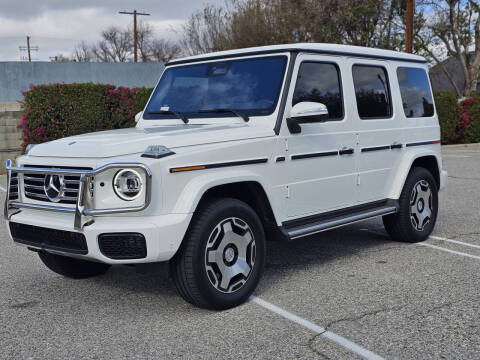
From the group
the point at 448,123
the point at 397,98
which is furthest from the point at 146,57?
the point at 397,98

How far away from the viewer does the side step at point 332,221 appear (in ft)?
16.0

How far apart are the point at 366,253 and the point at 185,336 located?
9.09 ft

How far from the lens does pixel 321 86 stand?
5305mm

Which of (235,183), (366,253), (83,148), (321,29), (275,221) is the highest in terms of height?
(321,29)

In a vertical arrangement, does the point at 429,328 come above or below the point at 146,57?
below

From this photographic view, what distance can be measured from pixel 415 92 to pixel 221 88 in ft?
8.34

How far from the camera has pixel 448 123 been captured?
21.8 m

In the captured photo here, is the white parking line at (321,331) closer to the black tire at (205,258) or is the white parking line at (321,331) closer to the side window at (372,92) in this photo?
the black tire at (205,258)

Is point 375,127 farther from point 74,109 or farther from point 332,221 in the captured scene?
point 74,109

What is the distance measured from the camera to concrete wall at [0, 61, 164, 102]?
24531 mm

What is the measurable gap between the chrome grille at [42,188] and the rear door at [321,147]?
1.74 metres

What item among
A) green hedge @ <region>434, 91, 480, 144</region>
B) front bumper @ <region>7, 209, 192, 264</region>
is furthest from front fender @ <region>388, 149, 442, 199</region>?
green hedge @ <region>434, 91, 480, 144</region>

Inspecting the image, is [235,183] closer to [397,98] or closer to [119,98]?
[397,98]

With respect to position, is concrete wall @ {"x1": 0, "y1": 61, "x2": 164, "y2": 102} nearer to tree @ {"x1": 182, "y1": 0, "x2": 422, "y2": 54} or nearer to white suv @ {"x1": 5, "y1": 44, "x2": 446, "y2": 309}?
tree @ {"x1": 182, "y1": 0, "x2": 422, "y2": 54}
